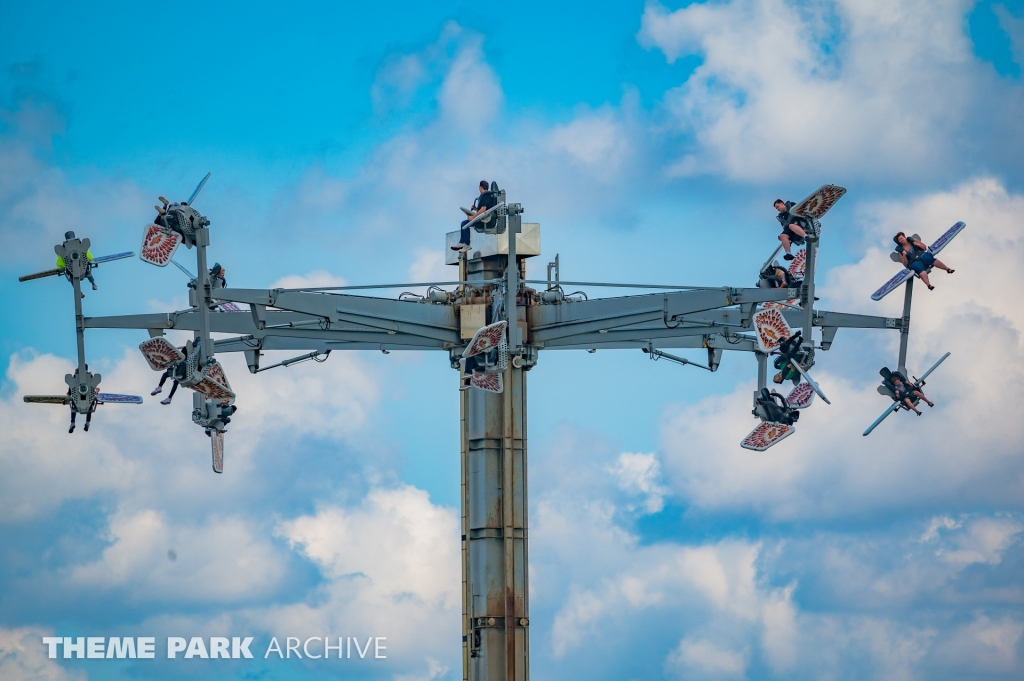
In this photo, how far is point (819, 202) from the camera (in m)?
54.0

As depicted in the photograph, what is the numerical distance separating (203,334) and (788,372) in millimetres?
14909

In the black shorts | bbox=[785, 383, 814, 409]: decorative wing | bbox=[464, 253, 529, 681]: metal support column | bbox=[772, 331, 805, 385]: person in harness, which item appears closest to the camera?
bbox=[772, 331, 805, 385]: person in harness

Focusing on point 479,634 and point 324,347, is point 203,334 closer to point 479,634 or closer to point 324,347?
point 324,347

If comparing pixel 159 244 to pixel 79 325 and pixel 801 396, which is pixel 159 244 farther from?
pixel 801 396

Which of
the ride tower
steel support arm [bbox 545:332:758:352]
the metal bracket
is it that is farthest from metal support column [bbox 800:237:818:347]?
the metal bracket

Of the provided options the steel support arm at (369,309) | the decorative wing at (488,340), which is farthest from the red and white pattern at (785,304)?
the steel support arm at (369,309)

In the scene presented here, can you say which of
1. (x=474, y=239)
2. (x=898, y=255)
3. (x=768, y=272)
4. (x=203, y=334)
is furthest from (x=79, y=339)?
(x=898, y=255)

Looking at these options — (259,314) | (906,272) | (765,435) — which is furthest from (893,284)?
(259,314)

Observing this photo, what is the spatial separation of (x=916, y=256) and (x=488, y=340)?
489 inches

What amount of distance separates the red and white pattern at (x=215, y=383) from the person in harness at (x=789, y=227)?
48.8 ft

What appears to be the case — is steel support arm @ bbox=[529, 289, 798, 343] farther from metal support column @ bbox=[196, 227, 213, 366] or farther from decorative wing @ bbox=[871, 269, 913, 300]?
metal support column @ bbox=[196, 227, 213, 366]

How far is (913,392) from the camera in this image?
197ft

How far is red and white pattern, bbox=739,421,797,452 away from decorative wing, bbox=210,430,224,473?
15.3 metres

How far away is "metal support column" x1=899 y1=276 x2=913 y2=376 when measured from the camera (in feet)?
198
